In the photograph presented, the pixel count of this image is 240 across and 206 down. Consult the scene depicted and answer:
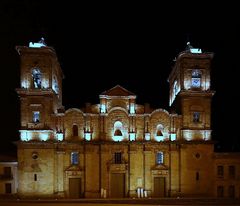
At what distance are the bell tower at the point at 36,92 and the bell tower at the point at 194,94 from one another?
58.2 feet

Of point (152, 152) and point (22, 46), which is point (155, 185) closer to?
point (152, 152)

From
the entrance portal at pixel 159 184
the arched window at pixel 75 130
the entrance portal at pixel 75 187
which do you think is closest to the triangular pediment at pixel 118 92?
the arched window at pixel 75 130

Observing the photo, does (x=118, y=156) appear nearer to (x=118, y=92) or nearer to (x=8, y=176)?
(x=118, y=92)

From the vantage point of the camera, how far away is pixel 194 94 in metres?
54.4

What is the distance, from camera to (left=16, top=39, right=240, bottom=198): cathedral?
52219 mm

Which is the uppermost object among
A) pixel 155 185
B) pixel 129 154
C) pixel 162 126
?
pixel 162 126

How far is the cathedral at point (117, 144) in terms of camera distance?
52219 millimetres

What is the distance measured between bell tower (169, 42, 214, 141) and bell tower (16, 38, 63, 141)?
58.2 ft

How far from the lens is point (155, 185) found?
176 ft

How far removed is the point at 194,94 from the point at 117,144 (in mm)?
12578

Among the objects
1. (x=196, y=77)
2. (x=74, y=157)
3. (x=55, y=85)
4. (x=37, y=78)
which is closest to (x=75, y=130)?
(x=74, y=157)

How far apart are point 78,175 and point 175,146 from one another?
13631 millimetres

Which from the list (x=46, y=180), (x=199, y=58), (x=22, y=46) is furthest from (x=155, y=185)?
(x=22, y=46)

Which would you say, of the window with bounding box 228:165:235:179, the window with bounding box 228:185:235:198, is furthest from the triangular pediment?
the window with bounding box 228:185:235:198
